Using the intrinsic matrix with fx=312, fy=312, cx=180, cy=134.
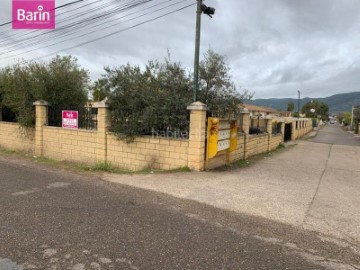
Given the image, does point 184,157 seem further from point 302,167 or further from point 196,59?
point 302,167

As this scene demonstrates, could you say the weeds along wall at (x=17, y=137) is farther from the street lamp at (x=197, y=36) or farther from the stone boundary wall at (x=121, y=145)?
the street lamp at (x=197, y=36)

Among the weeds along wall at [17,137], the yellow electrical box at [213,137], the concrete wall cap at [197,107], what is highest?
the concrete wall cap at [197,107]

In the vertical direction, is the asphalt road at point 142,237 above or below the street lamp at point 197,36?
below

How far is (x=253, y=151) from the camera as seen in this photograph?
42.3ft

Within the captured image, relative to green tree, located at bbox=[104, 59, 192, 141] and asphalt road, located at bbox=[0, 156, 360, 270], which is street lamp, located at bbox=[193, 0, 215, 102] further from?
asphalt road, located at bbox=[0, 156, 360, 270]

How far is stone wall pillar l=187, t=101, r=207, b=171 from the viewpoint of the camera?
8.25 meters

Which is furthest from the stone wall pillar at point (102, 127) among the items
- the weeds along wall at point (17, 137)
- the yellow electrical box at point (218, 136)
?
the weeds along wall at point (17, 137)

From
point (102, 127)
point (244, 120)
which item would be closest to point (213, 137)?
point (244, 120)

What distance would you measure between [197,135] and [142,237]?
4446 millimetres

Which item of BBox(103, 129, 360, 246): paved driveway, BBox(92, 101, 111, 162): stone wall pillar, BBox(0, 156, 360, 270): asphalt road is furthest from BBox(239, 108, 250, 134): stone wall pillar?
BBox(0, 156, 360, 270): asphalt road

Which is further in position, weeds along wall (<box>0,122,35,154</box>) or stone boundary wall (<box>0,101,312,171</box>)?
weeds along wall (<box>0,122,35,154</box>)

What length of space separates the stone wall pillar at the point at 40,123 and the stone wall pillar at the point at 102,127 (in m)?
3.17

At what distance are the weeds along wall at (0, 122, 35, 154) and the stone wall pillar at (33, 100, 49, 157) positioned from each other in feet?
1.85

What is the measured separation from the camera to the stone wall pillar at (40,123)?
1194 centimetres
